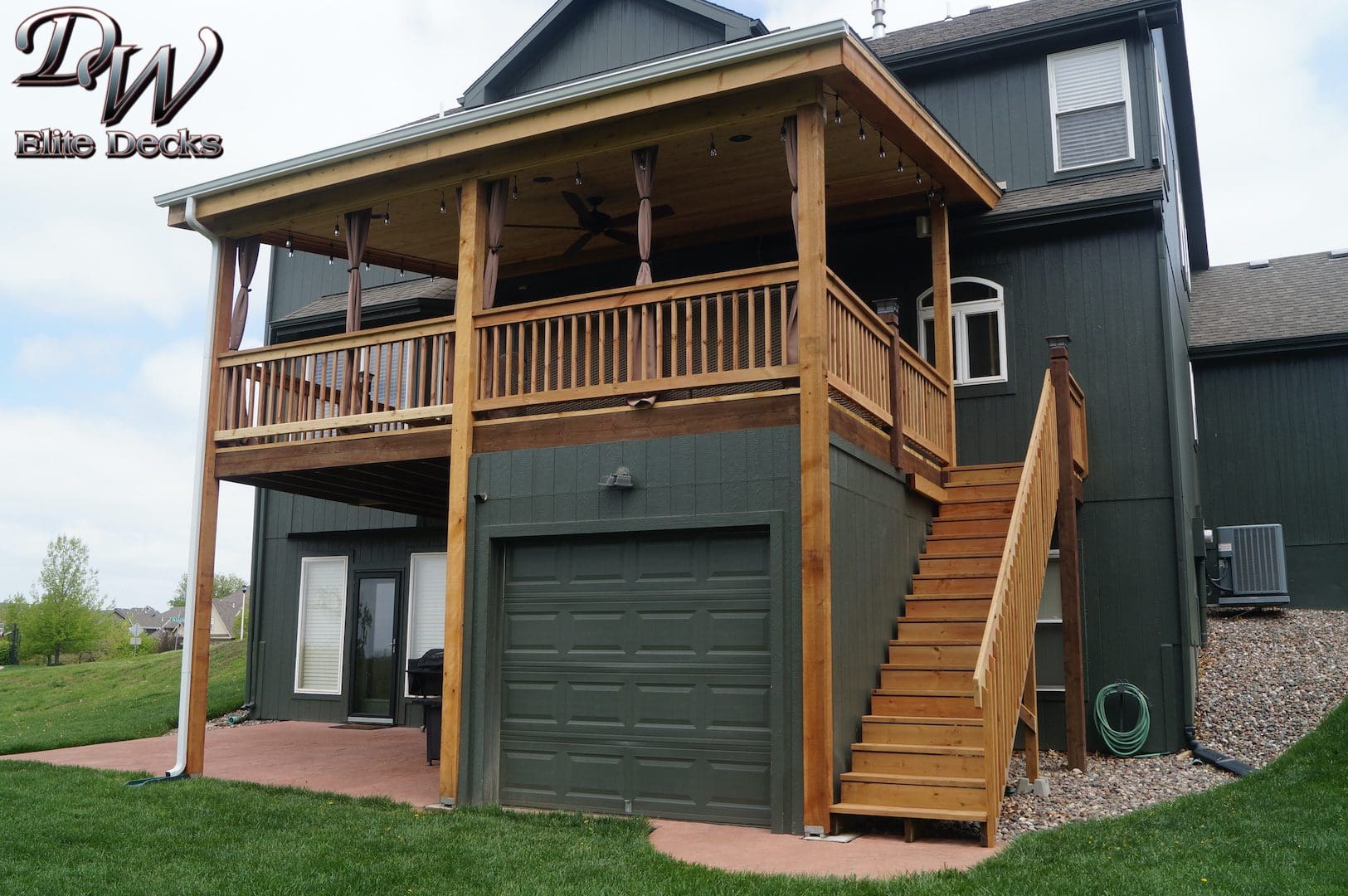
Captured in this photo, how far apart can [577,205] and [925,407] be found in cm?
373

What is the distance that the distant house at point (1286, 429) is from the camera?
14750 millimetres

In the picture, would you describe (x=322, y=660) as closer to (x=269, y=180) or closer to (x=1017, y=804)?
(x=269, y=180)

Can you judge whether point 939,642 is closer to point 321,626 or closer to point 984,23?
point 984,23

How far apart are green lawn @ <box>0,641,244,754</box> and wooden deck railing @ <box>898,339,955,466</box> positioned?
954 cm

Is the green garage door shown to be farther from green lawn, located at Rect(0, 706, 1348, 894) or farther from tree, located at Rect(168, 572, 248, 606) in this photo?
tree, located at Rect(168, 572, 248, 606)

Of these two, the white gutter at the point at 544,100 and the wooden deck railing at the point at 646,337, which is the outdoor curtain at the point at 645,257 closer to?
the wooden deck railing at the point at 646,337

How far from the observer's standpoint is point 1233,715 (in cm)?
1056

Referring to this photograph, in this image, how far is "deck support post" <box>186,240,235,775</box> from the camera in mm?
9875

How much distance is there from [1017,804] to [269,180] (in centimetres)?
801

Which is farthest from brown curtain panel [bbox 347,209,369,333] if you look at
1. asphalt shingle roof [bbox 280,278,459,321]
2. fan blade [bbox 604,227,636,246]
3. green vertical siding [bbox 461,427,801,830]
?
asphalt shingle roof [bbox 280,278,459,321]

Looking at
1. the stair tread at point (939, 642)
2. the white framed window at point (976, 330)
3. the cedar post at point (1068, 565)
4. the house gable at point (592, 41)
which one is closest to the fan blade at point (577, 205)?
the white framed window at point (976, 330)

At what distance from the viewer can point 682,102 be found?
8.16 meters

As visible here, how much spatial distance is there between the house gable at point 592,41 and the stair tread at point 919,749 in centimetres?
881

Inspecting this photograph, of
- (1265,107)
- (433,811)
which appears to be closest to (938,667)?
(433,811)
